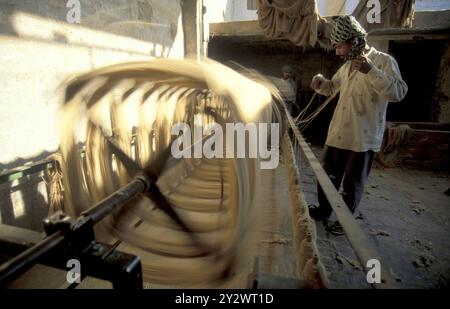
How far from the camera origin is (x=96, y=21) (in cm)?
427

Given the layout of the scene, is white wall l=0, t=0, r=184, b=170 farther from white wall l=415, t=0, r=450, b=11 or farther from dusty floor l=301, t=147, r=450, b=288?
white wall l=415, t=0, r=450, b=11

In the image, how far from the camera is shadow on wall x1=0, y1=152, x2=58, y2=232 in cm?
296

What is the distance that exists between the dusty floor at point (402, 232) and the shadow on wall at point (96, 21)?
13.8 feet

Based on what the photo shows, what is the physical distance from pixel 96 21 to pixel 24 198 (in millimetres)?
2828

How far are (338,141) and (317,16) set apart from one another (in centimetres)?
569

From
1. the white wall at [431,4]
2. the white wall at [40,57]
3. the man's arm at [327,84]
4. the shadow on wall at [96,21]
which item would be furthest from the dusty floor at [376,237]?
the white wall at [431,4]

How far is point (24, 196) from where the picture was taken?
10.5 ft

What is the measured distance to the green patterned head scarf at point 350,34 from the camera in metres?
2.59

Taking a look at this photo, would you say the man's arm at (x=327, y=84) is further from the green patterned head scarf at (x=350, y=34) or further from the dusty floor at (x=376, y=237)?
the dusty floor at (x=376, y=237)

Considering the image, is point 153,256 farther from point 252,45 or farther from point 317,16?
point 252,45

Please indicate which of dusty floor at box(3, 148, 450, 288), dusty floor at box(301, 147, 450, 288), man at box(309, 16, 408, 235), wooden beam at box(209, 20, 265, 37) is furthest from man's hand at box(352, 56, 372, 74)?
wooden beam at box(209, 20, 265, 37)
